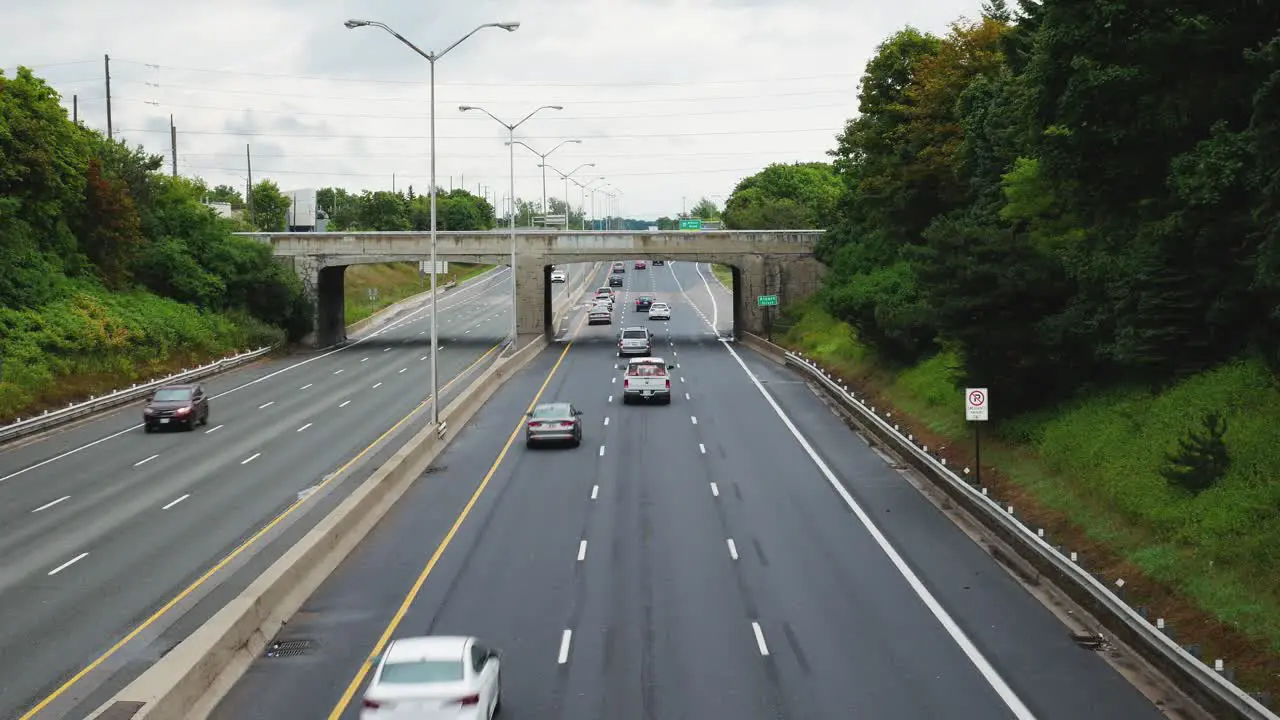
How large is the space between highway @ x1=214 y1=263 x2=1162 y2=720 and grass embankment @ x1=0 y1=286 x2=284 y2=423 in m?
21.2

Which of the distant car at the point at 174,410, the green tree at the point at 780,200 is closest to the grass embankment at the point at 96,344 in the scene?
the distant car at the point at 174,410

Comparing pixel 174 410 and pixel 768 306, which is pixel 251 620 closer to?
pixel 174 410

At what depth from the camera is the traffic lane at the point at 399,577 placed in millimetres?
17312

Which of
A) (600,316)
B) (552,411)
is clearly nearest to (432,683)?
(552,411)

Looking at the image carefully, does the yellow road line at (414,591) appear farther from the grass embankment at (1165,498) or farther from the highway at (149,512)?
the grass embankment at (1165,498)

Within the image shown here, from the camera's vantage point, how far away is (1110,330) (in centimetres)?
3288

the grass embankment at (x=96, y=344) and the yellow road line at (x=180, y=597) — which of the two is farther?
the grass embankment at (x=96, y=344)

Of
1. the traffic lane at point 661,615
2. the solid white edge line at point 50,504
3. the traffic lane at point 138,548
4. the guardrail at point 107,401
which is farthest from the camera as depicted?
the guardrail at point 107,401

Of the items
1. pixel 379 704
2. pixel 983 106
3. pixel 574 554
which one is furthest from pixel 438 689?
pixel 983 106

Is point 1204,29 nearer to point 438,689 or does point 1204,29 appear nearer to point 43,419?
point 438,689

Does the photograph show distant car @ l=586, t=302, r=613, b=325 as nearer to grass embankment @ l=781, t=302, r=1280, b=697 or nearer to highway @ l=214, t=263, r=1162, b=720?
highway @ l=214, t=263, r=1162, b=720

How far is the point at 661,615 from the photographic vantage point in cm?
2091

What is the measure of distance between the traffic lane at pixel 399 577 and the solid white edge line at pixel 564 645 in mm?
214

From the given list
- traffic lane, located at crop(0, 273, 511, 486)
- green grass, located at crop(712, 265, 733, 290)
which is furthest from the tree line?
green grass, located at crop(712, 265, 733, 290)
